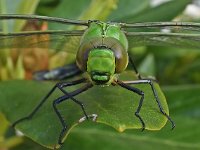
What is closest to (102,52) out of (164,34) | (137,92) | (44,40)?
(137,92)

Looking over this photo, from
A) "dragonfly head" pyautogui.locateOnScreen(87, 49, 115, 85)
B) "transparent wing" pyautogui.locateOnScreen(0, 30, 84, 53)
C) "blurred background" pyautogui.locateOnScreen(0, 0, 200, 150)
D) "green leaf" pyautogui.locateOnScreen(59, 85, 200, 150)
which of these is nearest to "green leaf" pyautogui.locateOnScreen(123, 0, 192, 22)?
"blurred background" pyautogui.locateOnScreen(0, 0, 200, 150)

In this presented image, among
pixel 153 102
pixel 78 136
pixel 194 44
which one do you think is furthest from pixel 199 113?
pixel 153 102

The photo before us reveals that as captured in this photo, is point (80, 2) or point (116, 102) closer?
point (116, 102)

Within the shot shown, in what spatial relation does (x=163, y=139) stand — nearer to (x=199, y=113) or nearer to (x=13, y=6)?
(x=199, y=113)

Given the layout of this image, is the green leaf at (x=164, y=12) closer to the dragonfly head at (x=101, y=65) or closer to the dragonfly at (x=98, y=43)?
the dragonfly at (x=98, y=43)

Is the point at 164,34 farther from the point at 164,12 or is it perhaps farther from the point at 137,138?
the point at 137,138

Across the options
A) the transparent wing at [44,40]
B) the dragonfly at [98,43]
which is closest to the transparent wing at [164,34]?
the dragonfly at [98,43]
